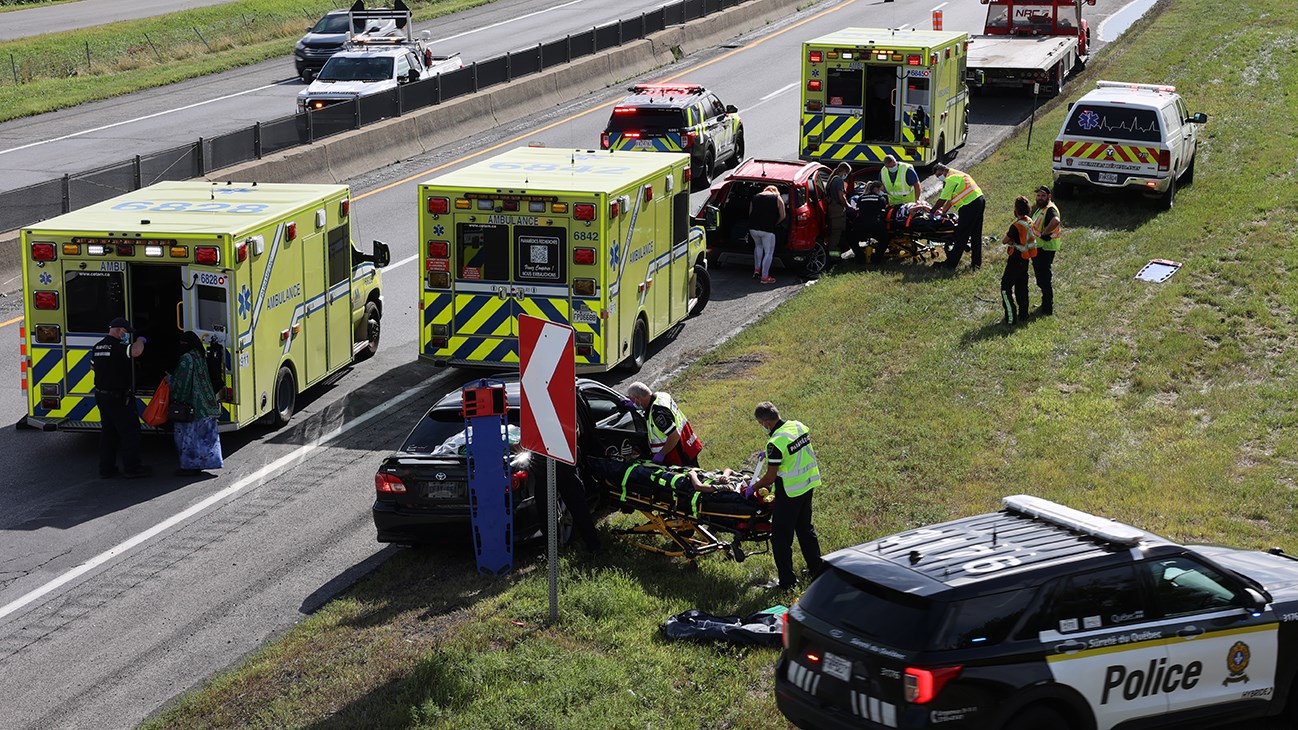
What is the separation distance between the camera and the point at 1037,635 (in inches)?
328

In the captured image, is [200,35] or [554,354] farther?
[200,35]

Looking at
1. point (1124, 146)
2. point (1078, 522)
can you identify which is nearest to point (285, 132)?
point (1124, 146)

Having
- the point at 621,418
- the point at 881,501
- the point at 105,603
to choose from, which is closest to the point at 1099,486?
the point at 881,501

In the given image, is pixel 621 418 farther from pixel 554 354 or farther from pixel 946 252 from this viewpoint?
pixel 946 252

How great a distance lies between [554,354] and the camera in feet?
36.1

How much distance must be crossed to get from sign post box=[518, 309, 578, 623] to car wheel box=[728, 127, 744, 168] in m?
20.2

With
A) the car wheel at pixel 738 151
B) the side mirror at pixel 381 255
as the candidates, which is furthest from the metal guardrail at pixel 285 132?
the car wheel at pixel 738 151

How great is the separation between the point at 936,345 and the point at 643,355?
359cm

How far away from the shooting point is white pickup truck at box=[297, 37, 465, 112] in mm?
33750

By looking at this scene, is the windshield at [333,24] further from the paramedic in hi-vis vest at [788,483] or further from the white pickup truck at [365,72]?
the paramedic in hi-vis vest at [788,483]

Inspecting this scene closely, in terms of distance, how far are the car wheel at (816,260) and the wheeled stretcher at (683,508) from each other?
10614mm

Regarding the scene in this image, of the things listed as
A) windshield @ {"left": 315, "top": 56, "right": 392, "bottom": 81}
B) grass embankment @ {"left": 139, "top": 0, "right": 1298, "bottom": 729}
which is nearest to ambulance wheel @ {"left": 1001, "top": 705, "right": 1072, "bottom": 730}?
grass embankment @ {"left": 139, "top": 0, "right": 1298, "bottom": 729}

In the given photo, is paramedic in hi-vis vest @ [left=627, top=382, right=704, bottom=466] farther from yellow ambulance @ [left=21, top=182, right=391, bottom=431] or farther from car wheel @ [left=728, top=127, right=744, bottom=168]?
car wheel @ [left=728, top=127, right=744, bottom=168]

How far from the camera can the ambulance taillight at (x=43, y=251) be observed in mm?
15594
